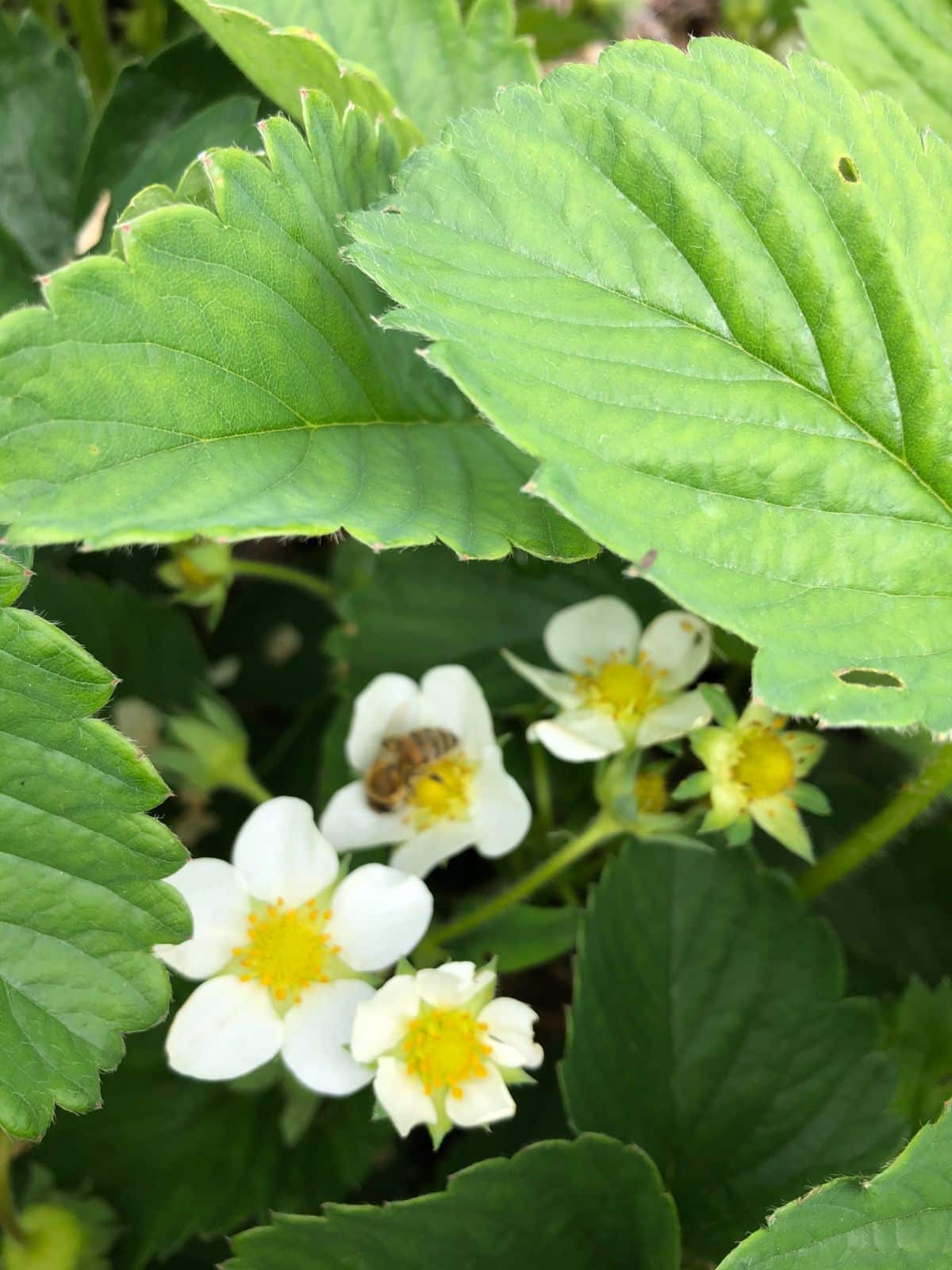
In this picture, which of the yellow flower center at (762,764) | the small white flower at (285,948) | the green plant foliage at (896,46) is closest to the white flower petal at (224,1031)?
the small white flower at (285,948)

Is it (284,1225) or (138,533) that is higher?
(138,533)

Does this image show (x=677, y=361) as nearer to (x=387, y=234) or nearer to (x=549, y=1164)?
(x=387, y=234)

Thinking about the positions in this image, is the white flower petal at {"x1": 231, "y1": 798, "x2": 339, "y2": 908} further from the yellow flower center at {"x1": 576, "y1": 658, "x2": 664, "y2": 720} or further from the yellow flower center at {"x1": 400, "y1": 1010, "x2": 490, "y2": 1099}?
the yellow flower center at {"x1": 576, "y1": 658, "x2": 664, "y2": 720}

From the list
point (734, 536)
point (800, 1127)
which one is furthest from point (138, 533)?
point (800, 1127)

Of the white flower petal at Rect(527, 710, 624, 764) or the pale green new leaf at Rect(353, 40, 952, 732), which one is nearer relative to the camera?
the pale green new leaf at Rect(353, 40, 952, 732)

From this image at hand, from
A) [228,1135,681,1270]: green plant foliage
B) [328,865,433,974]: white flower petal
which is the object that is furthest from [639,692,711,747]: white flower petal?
[228,1135,681,1270]: green plant foliage

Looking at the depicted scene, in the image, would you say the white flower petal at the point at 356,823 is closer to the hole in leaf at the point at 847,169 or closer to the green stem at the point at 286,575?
the green stem at the point at 286,575
